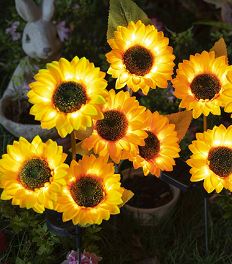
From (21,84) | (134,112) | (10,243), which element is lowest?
(10,243)

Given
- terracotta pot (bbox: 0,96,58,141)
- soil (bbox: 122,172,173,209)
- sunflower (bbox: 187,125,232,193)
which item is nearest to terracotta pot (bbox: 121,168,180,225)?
soil (bbox: 122,172,173,209)

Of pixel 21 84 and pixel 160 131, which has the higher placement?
pixel 160 131

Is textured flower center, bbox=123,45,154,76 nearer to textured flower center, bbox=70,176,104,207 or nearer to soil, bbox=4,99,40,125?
textured flower center, bbox=70,176,104,207

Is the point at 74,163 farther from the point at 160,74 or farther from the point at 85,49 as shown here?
the point at 85,49

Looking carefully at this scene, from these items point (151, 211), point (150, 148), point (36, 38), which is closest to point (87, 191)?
point (150, 148)

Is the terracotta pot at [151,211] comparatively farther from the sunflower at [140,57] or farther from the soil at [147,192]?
the sunflower at [140,57]

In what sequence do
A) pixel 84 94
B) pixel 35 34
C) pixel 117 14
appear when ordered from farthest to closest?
1. pixel 35 34
2. pixel 117 14
3. pixel 84 94

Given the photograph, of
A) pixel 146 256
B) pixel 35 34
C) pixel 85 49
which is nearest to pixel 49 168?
pixel 146 256
